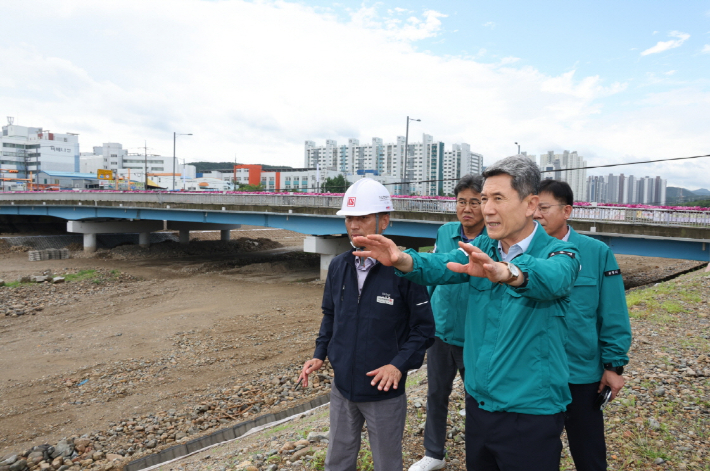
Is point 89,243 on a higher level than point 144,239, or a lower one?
lower

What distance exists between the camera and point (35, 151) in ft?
272

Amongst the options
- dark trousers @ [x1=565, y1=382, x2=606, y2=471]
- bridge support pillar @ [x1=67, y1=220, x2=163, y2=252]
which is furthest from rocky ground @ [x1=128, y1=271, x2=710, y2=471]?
bridge support pillar @ [x1=67, y1=220, x2=163, y2=252]

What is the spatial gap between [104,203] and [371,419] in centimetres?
3165

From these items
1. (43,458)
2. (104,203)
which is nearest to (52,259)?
(104,203)

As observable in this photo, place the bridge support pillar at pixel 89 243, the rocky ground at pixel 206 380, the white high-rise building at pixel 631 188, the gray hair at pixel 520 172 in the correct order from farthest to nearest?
the white high-rise building at pixel 631 188
the bridge support pillar at pixel 89 243
the rocky ground at pixel 206 380
the gray hair at pixel 520 172

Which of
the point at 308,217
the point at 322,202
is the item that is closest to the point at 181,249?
the point at 308,217

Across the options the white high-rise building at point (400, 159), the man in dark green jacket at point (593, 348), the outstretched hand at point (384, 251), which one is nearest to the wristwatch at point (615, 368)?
the man in dark green jacket at point (593, 348)

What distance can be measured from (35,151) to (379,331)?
335 ft

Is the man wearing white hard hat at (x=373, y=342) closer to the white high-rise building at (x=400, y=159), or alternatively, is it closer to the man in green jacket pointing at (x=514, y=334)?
the man in green jacket pointing at (x=514, y=334)

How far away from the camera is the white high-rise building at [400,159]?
121 m

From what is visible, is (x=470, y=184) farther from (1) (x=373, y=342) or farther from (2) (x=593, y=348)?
(1) (x=373, y=342)

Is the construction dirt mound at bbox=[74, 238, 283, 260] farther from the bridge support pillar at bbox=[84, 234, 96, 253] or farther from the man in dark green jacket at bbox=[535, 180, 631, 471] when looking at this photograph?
the man in dark green jacket at bbox=[535, 180, 631, 471]

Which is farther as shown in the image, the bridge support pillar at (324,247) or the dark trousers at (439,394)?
the bridge support pillar at (324,247)

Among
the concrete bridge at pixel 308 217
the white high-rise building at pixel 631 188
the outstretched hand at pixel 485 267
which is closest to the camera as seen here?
the outstretched hand at pixel 485 267
